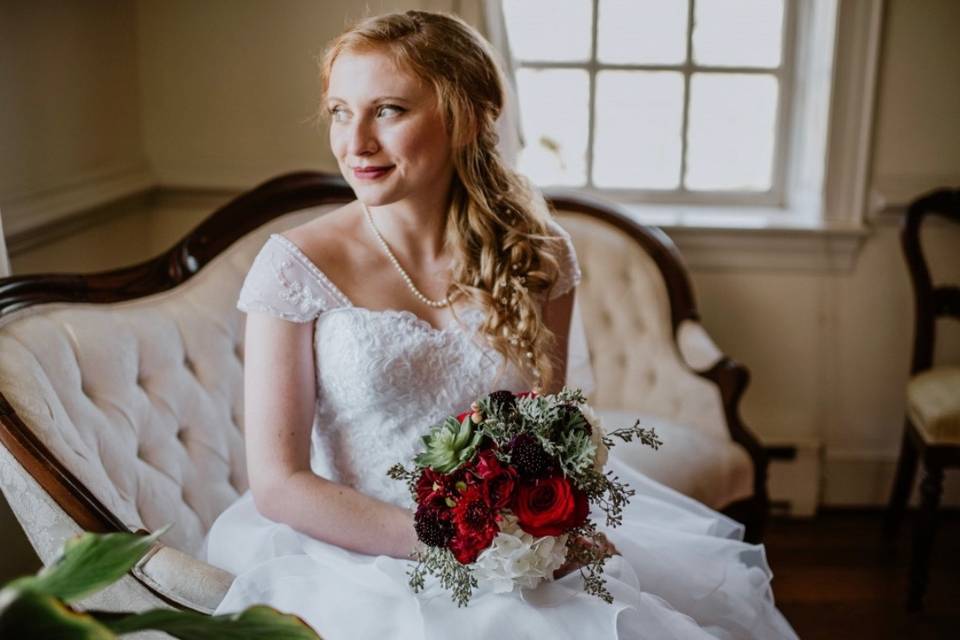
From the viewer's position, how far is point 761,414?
354 cm

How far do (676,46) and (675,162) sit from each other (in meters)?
0.42

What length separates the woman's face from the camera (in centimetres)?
167

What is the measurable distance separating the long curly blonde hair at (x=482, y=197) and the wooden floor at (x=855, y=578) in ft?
4.95

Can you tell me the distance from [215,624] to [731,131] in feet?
10.4

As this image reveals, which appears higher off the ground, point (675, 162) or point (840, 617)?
point (675, 162)

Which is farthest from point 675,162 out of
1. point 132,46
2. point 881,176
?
point 132,46

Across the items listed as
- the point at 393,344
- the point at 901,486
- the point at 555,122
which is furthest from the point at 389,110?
the point at 901,486

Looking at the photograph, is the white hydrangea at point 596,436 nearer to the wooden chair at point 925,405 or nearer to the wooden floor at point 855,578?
the wooden floor at point 855,578

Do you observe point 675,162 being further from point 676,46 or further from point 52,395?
point 52,395

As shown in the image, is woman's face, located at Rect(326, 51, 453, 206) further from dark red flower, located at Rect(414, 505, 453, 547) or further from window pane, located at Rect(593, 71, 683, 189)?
window pane, located at Rect(593, 71, 683, 189)

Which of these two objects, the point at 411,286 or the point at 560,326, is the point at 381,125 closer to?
the point at 411,286

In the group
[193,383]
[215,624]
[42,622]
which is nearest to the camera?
[42,622]

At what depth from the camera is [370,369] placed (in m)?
1.68

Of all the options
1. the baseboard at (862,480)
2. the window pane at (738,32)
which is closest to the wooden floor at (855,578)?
the baseboard at (862,480)
